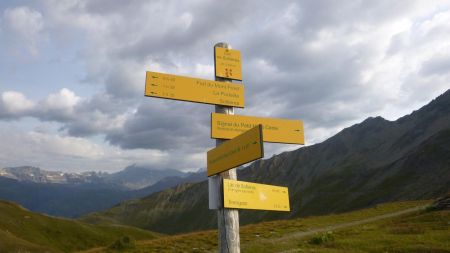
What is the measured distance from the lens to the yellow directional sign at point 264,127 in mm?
11016

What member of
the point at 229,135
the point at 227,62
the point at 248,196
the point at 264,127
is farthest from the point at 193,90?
the point at 248,196

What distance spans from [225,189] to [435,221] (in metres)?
Result: 27.2

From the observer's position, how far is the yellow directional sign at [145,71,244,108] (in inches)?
435

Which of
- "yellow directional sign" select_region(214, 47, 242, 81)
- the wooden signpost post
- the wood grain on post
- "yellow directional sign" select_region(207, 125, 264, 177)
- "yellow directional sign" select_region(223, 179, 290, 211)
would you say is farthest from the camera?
"yellow directional sign" select_region(214, 47, 242, 81)

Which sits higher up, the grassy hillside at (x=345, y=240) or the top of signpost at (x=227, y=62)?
the top of signpost at (x=227, y=62)

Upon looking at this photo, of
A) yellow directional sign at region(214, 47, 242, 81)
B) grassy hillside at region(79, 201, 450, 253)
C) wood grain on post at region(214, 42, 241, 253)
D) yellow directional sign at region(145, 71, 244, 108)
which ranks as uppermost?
yellow directional sign at region(214, 47, 242, 81)

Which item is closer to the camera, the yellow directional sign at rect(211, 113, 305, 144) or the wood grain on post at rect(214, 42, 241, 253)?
the wood grain on post at rect(214, 42, 241, 253)

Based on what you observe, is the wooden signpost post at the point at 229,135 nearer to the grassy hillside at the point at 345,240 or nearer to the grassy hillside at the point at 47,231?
the grassy hillside at the point at 345,240

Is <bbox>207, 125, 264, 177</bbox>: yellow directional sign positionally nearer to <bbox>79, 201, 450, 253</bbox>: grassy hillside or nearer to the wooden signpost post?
the wooden signpost post

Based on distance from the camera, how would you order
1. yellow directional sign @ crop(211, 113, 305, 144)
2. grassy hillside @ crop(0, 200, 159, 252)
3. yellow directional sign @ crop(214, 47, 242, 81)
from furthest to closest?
grassy hillside @ crop(0, 200, 159, 252) < yellow directional sign @ crop(214, 47, 242, 81) < yellow directional sign @ crop(211, 113, 305, 144)

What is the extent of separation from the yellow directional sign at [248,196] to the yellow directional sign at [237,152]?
54 cm

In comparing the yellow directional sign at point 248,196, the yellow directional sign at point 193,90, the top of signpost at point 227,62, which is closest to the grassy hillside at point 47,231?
the yellow directional sign at point 193,90

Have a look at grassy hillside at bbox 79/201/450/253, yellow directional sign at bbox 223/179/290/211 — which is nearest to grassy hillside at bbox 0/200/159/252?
grassy hillside at bbox 79/201/450/253

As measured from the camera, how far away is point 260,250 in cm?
2720
